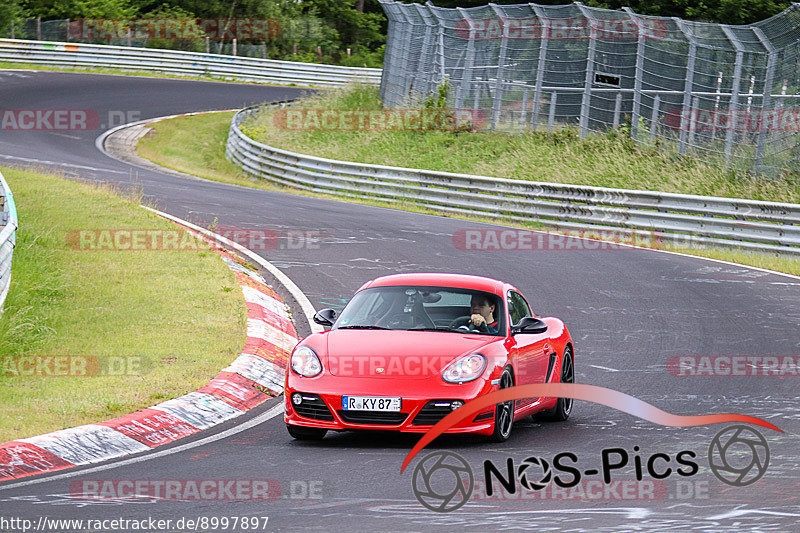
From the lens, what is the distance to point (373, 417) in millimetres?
8164

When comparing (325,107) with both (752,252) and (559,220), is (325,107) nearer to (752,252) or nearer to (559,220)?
(559,220)

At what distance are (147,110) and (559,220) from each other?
2311 cm

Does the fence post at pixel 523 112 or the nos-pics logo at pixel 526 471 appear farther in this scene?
the fence post at pixel 523 112

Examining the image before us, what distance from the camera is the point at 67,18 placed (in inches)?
2224

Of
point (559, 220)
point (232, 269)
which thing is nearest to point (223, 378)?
point (232, 269)

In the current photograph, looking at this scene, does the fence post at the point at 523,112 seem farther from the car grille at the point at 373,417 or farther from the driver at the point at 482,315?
the car grille at the point at 373,417

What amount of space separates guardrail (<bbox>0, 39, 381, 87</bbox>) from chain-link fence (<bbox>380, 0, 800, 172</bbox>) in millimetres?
19744

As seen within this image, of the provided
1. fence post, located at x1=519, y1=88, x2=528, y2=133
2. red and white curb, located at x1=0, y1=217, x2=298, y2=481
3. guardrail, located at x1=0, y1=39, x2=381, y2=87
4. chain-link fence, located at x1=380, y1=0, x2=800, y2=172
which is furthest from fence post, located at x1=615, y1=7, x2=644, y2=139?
guardrail, located at x1=0, y1=39, x2=381, y2=87

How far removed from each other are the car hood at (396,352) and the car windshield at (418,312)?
0.83ft

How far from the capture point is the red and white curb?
754 centimetres

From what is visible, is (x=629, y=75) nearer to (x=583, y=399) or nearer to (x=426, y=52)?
(x=426, y=52)

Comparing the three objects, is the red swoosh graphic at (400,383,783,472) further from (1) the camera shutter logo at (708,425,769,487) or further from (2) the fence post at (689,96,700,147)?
(2) the fence post at (689,96,700,147)

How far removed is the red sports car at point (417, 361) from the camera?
8148 millimetres

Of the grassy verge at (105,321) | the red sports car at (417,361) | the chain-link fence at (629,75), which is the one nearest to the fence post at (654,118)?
the chain-link fence at (629,75)
